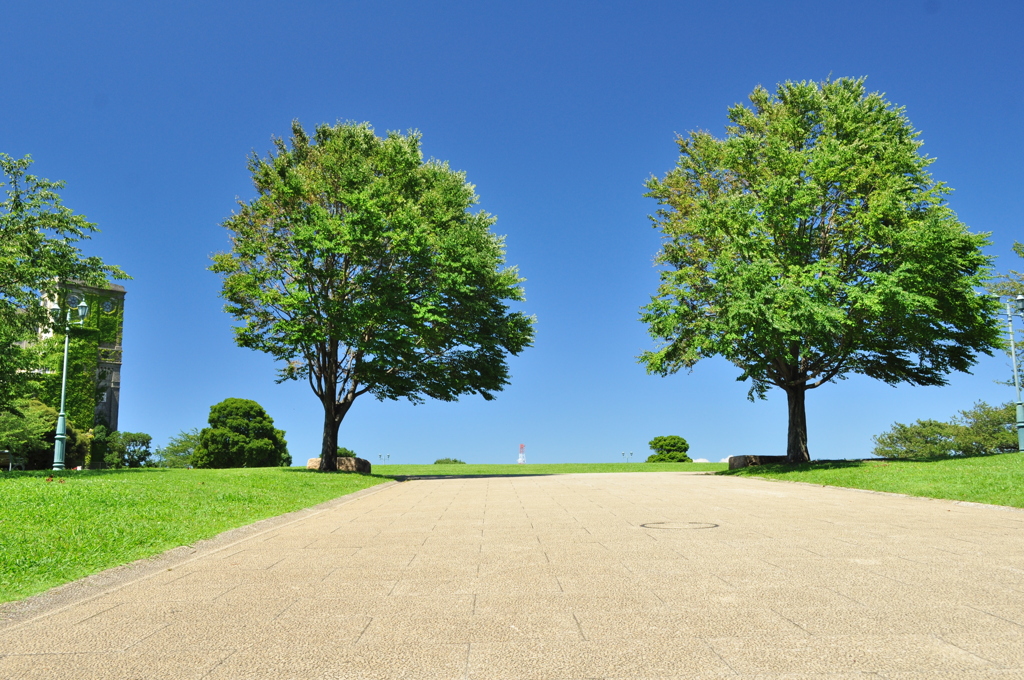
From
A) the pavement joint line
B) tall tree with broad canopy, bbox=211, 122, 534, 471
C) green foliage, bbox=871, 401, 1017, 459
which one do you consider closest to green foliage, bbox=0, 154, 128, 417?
tall tree with broad canopy, bbox=211, 122, 534, 471

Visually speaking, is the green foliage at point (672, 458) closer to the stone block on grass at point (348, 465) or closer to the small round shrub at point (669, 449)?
the small round shrub at point (669, 449)

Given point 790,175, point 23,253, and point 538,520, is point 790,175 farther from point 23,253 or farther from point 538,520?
point 23,253

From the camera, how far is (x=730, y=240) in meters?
27.8

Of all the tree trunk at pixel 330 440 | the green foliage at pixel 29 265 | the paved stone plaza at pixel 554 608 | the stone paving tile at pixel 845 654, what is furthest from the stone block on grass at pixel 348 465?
the stone paving tile at pixel 845 654

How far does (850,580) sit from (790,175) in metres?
23.2

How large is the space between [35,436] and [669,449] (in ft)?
116

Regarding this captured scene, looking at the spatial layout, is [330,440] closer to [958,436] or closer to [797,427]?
[797,427]

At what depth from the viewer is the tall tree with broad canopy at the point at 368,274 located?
85.5 ft

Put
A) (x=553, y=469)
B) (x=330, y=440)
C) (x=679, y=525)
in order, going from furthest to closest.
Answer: (x=553, y=469) < (x=330, y=440) < (x=679, y=525)

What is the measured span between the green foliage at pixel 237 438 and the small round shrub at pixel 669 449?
24.0m

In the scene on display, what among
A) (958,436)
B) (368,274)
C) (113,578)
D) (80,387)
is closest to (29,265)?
(368,274)

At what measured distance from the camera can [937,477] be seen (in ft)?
59.2

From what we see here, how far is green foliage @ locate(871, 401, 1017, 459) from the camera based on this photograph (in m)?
49.0

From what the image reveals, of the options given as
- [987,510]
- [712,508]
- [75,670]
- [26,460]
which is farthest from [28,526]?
[26,460]
